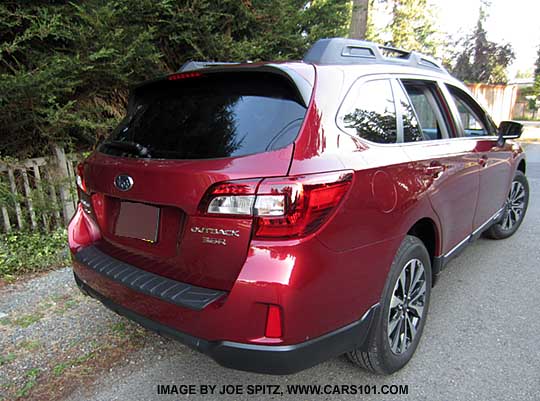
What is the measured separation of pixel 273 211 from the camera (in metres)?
1.68

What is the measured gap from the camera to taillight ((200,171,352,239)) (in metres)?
1.67

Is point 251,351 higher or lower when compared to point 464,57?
lower

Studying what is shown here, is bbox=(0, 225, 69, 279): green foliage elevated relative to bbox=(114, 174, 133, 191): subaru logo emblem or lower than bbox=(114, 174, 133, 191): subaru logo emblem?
lower

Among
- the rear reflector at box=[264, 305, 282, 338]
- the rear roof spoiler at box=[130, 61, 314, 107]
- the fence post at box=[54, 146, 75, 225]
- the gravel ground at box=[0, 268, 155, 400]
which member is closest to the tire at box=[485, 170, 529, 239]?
the rear roof spoiler at box=[130, 61, 314, 107]

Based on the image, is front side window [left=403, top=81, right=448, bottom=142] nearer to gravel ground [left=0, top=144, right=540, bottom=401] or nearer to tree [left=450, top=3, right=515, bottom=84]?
gravel ground [left=0, top=144, right=540, bottom=401]

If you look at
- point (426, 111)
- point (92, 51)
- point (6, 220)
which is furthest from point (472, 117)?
point (6, 220)

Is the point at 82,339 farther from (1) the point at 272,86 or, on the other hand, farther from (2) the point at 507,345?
(2) the point at 507,345

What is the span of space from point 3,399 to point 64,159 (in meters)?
2.81

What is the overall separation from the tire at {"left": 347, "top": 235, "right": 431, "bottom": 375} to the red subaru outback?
0.04ft

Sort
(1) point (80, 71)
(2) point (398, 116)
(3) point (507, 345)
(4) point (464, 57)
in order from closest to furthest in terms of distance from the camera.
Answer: (2) point (398, 116) < (3) point (507, 345) < (1) point (80, 71) < (4) point (464, 57)

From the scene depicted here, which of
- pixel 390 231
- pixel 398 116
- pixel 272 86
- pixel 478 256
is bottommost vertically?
pixel 478 256

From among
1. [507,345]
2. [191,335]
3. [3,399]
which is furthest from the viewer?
[507,345]

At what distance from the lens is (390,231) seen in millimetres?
2109

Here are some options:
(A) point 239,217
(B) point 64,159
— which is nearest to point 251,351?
(A) point 239,217
